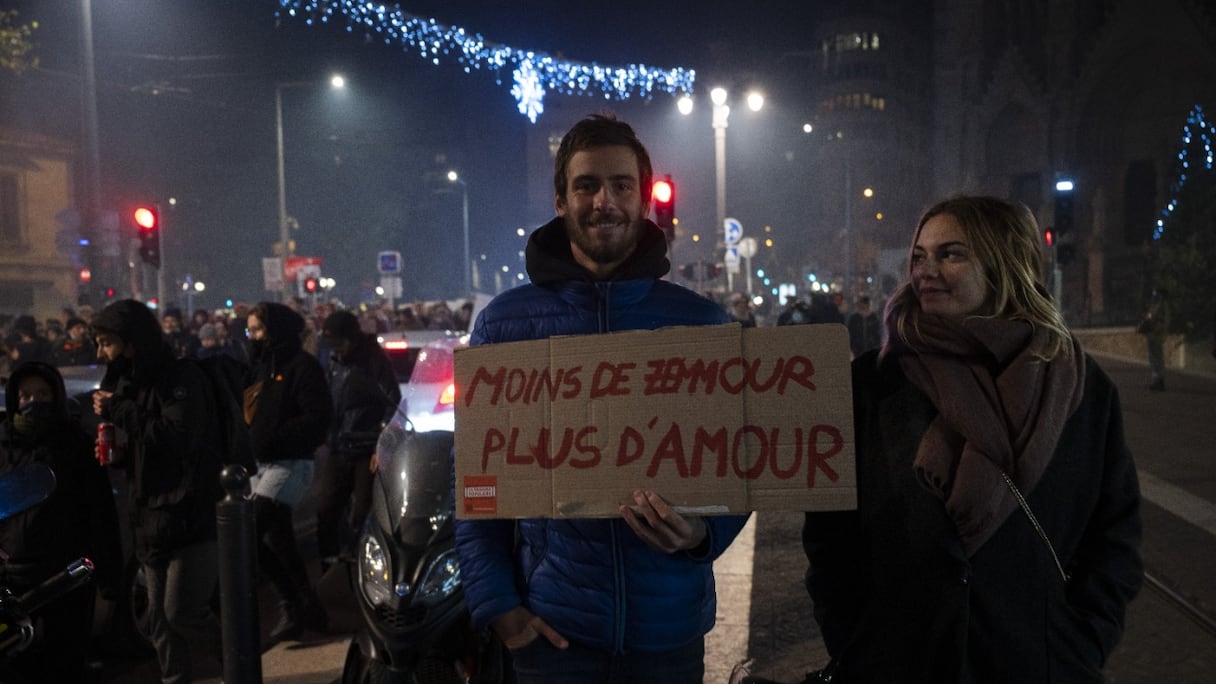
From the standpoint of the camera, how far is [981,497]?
213 centimetres

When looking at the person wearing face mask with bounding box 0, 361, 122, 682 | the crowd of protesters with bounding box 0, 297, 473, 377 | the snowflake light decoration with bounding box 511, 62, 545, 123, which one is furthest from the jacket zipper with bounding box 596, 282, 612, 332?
the snowflake light decoration with bounding box 511, 62, 545, 123

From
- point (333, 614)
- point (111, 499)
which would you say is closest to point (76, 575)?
point (111, 499)

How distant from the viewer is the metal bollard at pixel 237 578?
4277 millimetres

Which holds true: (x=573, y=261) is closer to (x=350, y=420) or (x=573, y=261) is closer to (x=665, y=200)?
(x=350, y=420)

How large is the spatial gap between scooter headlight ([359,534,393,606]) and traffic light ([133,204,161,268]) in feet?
46.9

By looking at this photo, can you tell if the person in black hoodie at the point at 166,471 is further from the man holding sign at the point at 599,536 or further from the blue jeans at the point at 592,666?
the blue jeans at the point at 592,666

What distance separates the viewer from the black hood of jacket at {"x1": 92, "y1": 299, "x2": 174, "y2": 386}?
4.82m

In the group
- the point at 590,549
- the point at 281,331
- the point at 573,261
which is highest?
the point at 573,261

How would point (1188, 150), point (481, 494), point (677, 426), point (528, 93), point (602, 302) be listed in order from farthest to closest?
point (528, 93), point (1188, 150), point (602, 302), point (481, 494), point (677, 426)

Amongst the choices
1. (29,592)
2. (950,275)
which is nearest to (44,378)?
(29,592)

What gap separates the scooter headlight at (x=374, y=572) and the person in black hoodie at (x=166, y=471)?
882 millimetres

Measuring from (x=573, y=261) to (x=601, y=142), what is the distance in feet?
1.02

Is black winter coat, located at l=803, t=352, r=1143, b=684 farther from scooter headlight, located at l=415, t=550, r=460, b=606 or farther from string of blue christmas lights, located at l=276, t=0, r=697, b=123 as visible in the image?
string of blue christmas lights, located at l=276, t=0, r=697, b=123

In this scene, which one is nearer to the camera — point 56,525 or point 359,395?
point 56,525
